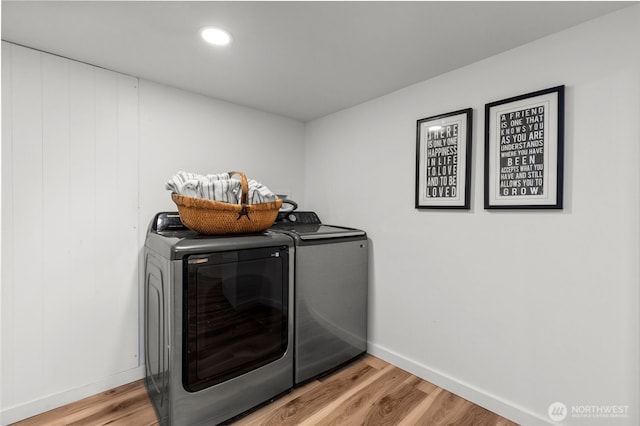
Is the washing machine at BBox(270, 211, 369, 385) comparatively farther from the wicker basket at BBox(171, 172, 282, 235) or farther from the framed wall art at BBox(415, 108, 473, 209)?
the framed wall art at BBox(415, 108, 473, 209)

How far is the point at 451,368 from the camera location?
6.07 feet

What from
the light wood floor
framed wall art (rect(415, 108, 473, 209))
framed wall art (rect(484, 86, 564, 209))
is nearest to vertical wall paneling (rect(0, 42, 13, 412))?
the light wood floor

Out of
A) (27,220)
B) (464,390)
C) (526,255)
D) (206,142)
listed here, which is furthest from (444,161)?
(27,220)

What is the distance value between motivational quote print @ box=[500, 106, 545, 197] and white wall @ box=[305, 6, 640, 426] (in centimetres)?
11

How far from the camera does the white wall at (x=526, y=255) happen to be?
1.28 metres

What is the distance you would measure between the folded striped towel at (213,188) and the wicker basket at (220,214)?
0.12ft

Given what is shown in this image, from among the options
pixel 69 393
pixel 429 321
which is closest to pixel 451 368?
pixel 429 321

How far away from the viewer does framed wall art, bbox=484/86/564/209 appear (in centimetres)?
143

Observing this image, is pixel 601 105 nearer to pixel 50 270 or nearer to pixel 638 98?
pixel 638 98

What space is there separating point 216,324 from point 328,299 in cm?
78

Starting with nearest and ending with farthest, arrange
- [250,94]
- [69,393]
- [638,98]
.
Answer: [638,98] < [69,393] < [250,94]

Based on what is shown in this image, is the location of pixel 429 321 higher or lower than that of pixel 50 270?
lower

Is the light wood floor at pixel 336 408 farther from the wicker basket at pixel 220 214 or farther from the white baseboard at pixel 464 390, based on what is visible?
the wicker basket at pixel 220 214

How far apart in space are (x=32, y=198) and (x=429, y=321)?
245cm
